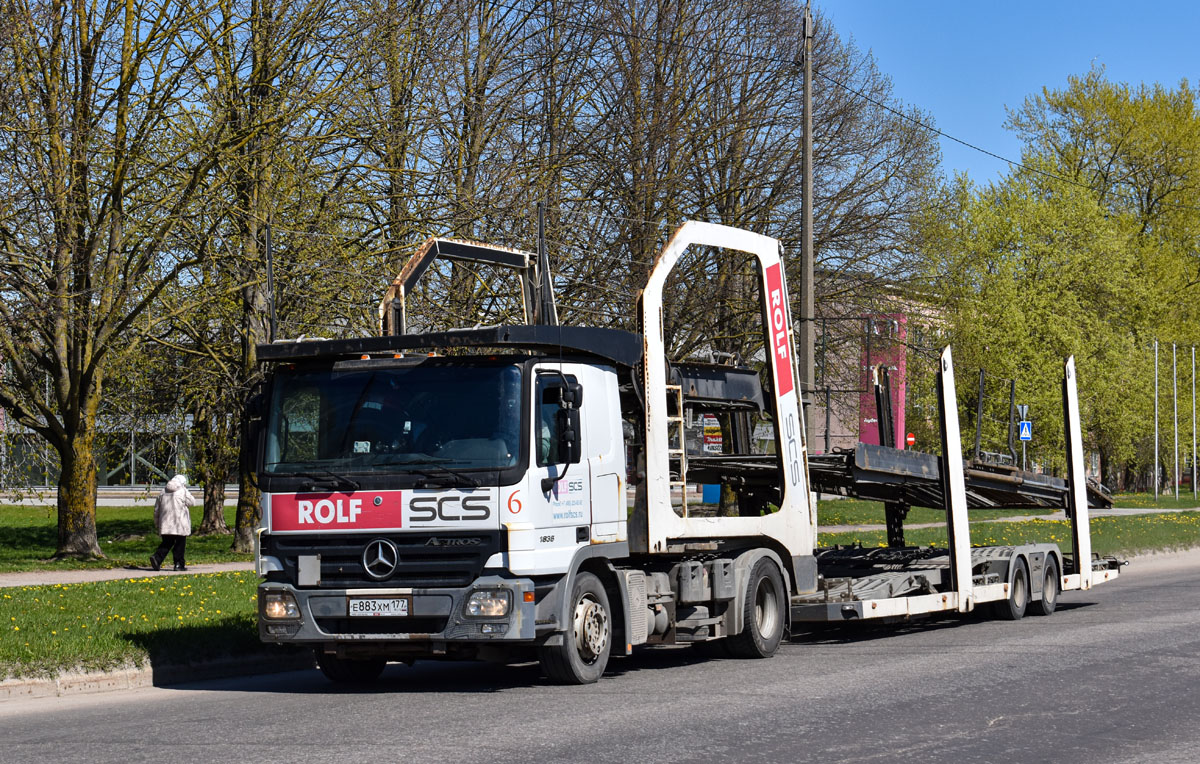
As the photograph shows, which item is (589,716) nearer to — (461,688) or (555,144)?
(461,688)

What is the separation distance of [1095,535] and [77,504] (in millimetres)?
19382

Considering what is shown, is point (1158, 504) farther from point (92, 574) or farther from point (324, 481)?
point (324, 481)

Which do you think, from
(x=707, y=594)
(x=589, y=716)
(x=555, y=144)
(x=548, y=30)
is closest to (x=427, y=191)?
(x=555, y=144)

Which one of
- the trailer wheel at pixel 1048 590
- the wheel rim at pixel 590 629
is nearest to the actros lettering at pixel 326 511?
the wheel rim at pixel 590 629

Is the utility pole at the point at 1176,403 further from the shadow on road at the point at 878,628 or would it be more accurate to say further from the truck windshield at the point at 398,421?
the truck windshield at the point at 398,421

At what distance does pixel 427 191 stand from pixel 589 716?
18.1 metres

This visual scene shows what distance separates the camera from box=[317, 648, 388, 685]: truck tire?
11273mm

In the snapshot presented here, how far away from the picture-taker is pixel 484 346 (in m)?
10.3

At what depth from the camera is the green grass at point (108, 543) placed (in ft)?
76.6

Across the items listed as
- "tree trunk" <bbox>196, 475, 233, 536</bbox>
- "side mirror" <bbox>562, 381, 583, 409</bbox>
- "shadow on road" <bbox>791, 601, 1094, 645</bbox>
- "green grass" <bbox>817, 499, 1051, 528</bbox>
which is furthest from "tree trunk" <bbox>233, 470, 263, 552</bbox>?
"side mirror" <bbox>562, 381, 583, 409</bbox>

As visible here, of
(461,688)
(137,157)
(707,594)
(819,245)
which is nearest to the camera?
(461,688)

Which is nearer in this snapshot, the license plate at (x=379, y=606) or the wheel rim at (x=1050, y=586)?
the license plate at (x=379, y=606)

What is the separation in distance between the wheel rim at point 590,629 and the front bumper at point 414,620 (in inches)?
23.9

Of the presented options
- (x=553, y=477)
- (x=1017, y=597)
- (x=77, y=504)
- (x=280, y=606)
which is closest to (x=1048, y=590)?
(x=1017, y=597)
